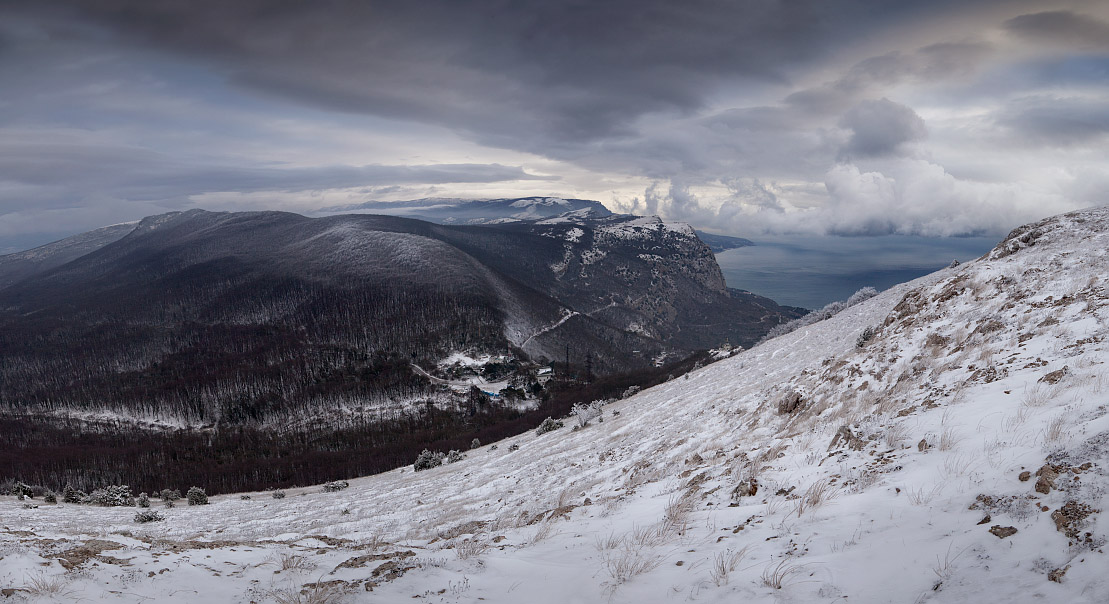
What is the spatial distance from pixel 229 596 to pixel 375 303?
18470 centimetres

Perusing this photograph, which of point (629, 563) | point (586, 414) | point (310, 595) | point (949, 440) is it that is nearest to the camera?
point (310, 595)

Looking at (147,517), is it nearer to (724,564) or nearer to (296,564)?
(296,564)

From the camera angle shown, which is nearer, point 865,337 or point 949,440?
point 949,440

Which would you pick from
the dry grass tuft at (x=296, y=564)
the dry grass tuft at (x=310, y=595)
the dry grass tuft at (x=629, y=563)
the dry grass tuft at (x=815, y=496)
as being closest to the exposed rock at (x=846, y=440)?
the dry grass tuft at (x=815, y=496)

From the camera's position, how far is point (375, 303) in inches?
7008

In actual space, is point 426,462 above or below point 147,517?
below

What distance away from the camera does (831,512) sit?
6738 millimetres

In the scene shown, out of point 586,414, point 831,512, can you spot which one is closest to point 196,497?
point 586,414

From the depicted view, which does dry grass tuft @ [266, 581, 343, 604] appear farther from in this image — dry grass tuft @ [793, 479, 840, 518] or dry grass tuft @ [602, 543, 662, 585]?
dry grass tuft @ [793, 479, 840, 518]

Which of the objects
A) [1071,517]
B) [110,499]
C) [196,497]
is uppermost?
[1071,517]

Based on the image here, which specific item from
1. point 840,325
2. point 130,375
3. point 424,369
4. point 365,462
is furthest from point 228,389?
point 840,325

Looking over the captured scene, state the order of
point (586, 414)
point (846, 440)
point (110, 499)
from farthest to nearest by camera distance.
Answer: point (110, 499)
point (586, 414)
point (846, 440)

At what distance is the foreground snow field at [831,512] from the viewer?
16.3 ft

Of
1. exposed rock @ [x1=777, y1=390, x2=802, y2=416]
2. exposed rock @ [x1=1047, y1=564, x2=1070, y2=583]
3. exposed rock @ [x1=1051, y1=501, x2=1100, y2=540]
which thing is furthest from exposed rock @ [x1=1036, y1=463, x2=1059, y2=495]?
exposed rock @ [x1=777, y1=390, x2=802, y2=416]
